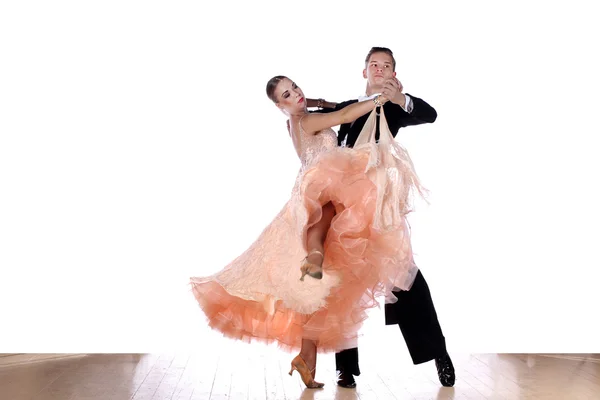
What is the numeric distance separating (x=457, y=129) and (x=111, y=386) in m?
2.84

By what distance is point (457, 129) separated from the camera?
18.3 ft

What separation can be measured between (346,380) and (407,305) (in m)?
0.45

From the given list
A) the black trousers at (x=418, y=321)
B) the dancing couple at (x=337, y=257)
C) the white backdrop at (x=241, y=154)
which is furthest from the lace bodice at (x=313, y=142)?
the white backdrop at (x=241, y=154)

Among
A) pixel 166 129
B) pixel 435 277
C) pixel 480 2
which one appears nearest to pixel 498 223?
pixel 435 277

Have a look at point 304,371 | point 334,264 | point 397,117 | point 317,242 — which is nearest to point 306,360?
point 304,371

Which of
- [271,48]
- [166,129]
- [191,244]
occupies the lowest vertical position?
[191,244]

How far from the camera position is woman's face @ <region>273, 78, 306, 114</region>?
12.8 feet

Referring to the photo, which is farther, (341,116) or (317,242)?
(341,116)

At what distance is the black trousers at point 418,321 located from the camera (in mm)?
3756

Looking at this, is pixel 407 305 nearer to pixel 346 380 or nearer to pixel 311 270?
pixel 346 380

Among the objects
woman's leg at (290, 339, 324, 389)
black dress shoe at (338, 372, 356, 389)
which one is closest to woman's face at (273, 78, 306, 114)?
woman's leg at (290, 339, 324, 389)

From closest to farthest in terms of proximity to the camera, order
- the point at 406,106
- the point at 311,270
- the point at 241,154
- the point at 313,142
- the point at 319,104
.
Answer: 1. the point at 311,270
2. the point at 406,106
3. the point at 313,142
4. the point at 319,104
5. the point at 241,154

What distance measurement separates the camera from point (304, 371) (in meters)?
3.68

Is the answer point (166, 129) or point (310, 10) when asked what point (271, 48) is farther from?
point (166, 129)
